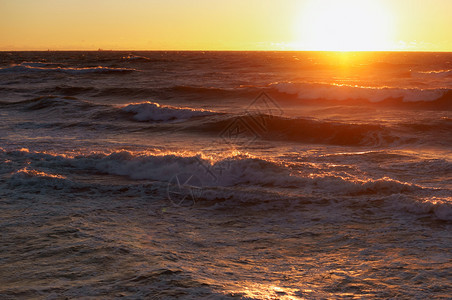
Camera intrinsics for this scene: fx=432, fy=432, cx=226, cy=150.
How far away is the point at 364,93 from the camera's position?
80.0 ft

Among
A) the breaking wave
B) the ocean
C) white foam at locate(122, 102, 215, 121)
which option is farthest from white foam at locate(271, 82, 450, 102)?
the breaking wave

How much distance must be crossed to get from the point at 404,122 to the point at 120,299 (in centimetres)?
1525

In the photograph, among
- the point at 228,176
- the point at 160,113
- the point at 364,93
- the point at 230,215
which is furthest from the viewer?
the point at 364,93

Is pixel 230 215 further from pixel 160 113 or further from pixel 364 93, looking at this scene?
pixel 364 93

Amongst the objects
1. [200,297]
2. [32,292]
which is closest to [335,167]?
[200,297]

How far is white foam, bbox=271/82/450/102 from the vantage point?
936 inches

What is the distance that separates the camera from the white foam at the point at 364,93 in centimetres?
2378

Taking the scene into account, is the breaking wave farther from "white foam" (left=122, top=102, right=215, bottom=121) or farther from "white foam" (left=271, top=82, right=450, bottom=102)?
"white foam" (left=271, top=82, right=450, bottom=102)

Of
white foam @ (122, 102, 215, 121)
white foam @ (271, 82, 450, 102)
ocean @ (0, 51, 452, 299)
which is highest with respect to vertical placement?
white foam @ (271, 82, 450, 102)

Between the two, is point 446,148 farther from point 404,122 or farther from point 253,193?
point 253,193

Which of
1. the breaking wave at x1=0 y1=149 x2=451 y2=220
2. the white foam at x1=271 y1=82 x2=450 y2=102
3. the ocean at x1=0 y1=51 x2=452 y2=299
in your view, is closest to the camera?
the ocean at x1=0 y1=51 x2=452 y2=299

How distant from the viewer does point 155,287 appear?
4520mm

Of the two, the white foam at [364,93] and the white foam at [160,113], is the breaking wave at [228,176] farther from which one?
the white foam at [364,93]

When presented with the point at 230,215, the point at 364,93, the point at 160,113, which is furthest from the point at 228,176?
the point at 364,93
